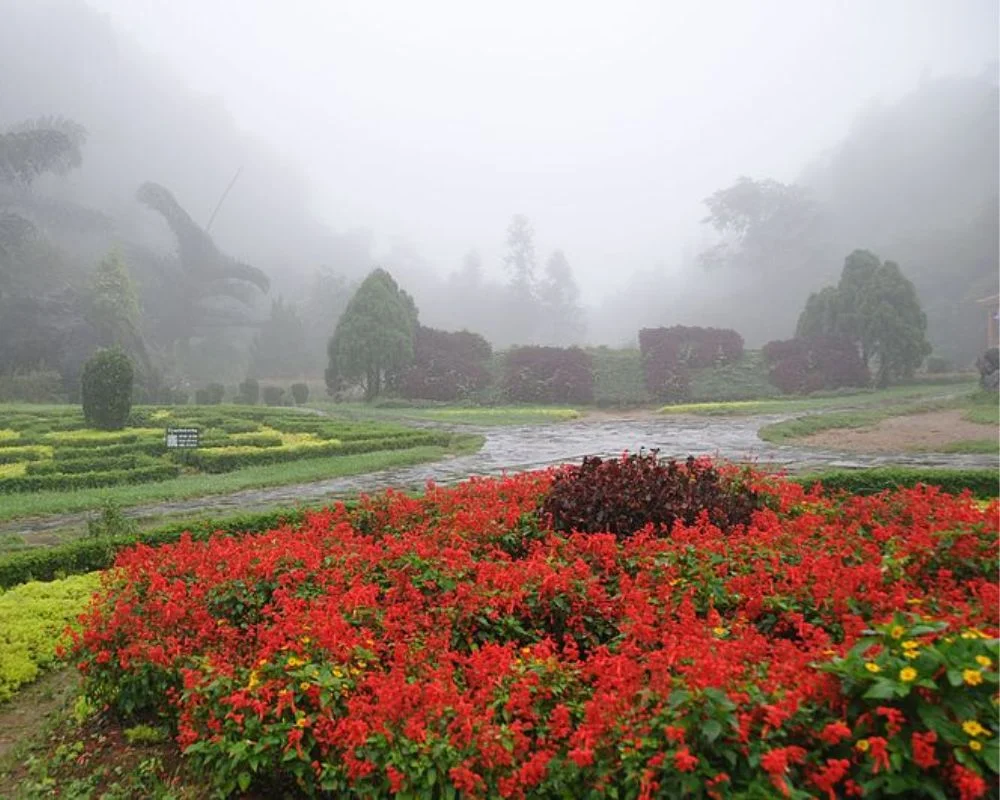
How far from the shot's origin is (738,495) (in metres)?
6.12

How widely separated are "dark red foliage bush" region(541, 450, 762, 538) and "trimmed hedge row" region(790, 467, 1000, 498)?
101 inches

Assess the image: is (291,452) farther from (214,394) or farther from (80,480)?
(214,394)

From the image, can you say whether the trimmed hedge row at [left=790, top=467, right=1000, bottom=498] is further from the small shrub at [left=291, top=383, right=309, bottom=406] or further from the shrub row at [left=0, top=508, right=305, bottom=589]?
the small shrub at [left=291, top=383, right=309, bottom=406]

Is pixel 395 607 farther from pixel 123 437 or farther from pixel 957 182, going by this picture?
pixel 957 182

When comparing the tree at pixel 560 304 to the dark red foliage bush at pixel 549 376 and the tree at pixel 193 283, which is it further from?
the dark red foliage bush at pixel 549 376

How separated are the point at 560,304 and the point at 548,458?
2557 inches

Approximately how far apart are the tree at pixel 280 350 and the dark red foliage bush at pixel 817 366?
115 ft

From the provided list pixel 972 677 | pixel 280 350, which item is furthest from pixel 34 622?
pixel 280 350

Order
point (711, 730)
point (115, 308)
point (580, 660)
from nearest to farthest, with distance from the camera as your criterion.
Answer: point (711, 730), point (580, 660), point (115, 308)

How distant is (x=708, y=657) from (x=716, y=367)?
3243 cm

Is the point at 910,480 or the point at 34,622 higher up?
the point at 910,480

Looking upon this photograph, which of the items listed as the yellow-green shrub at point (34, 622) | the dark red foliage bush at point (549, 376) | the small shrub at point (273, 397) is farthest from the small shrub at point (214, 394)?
the yellow-green shrub at point (34, 622)

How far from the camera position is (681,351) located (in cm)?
3438

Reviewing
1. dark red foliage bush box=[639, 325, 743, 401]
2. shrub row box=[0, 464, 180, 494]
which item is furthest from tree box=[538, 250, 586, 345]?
shrub row box=[0, 464, 180, 494]
